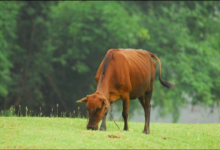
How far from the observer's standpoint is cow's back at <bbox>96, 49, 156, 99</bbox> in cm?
1134

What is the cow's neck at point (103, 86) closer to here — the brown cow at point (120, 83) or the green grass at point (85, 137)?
the brown cow at point (120, 83)

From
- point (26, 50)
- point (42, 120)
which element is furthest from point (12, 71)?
point (42, 120)

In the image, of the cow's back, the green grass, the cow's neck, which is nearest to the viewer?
the green grass

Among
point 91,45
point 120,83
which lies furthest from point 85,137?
point 91,45

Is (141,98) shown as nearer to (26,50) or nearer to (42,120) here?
(42,120)

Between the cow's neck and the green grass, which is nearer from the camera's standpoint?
the green grass

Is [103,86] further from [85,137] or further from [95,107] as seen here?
[85,137]

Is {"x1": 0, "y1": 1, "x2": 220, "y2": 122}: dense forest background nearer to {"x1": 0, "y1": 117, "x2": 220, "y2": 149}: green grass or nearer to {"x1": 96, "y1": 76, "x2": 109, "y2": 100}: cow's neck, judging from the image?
{"x1": 0, "y1": 117, "x2": 220, "y2": 149}: green grass

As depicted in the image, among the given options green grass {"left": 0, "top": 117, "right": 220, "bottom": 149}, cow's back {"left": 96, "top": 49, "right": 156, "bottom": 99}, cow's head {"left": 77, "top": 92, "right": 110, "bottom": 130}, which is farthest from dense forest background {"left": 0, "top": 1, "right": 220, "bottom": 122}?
cow's head {"left": 77, "top": 92, "right": 110, "bottom": 130}

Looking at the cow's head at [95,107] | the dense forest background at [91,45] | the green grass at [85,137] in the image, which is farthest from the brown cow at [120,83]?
the dense forest background at [91,45]

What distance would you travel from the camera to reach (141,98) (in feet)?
41.3

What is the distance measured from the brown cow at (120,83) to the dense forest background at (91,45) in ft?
39.2

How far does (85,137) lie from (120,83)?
2.05 m

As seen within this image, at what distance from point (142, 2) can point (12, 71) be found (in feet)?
32.0
